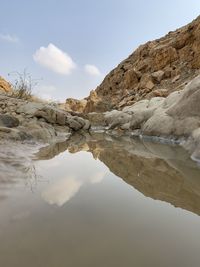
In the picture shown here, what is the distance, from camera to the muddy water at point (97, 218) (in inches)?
62.2

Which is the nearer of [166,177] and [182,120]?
[166,177]

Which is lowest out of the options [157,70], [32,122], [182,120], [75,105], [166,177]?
[166,177]

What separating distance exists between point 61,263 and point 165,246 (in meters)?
0.62

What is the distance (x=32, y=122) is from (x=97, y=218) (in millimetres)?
7447

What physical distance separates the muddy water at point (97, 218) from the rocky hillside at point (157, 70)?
66.6 ft

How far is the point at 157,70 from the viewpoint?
35.2m

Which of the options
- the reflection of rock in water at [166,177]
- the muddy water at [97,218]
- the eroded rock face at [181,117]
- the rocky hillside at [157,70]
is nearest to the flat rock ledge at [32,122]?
the reflection of rock in water at [166,177]

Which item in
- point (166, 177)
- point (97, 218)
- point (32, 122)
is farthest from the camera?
point (32, 122)

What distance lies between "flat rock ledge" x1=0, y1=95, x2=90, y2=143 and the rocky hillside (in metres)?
12.7

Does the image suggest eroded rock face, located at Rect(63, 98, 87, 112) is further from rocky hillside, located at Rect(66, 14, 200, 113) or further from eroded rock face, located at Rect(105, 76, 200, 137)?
eroded rock face, located at Rect(105, 76, 200, 137)

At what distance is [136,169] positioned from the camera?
442 centimetres

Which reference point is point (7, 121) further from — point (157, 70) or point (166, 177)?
point (157, 70)

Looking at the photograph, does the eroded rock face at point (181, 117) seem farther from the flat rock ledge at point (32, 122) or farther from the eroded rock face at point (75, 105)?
the eroded rock face at point (75, 105)

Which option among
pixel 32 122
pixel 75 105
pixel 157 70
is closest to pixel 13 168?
pixel 32 122
